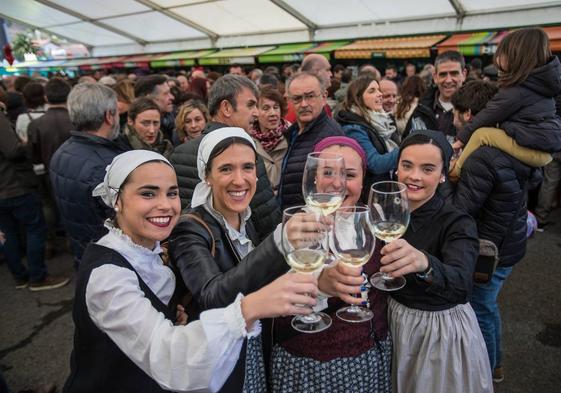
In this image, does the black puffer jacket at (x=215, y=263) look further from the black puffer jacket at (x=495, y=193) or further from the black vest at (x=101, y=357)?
the black puffer jacket at (x=495, y=193)

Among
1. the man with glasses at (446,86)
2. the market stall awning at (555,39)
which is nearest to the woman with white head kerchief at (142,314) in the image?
the man with glasses at (446,86)

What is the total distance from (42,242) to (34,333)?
1.15 m

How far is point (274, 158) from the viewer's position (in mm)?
3443

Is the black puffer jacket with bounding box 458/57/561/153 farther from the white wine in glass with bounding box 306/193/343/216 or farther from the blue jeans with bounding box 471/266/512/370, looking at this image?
the white wine in glass with bounding box 306/193/343/216

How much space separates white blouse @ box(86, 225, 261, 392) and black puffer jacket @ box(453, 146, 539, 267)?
1.75 metres

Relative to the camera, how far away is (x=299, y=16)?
11.6 meters

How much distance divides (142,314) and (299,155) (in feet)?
6.48

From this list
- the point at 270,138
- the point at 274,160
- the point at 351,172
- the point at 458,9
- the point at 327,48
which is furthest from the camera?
the point at 327,48

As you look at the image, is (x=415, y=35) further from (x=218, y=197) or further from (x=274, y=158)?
(x=218, y=197)

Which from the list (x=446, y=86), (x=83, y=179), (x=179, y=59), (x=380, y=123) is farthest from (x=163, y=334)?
(x=179, y=59)

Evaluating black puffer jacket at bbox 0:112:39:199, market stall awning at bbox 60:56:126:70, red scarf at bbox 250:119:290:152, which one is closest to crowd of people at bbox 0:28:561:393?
red scarf at bbox 250:119:290:152

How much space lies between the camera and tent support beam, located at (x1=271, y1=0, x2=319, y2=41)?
36.1 feet

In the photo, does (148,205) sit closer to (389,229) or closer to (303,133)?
(389,229)

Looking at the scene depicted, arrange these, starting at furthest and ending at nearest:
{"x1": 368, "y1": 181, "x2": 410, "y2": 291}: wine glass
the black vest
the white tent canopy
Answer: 1. the white tent canopy
2. {"x1": 368, "y1": 181, "x2": 410, "y2": 291}: wine glass
3. the black vest
